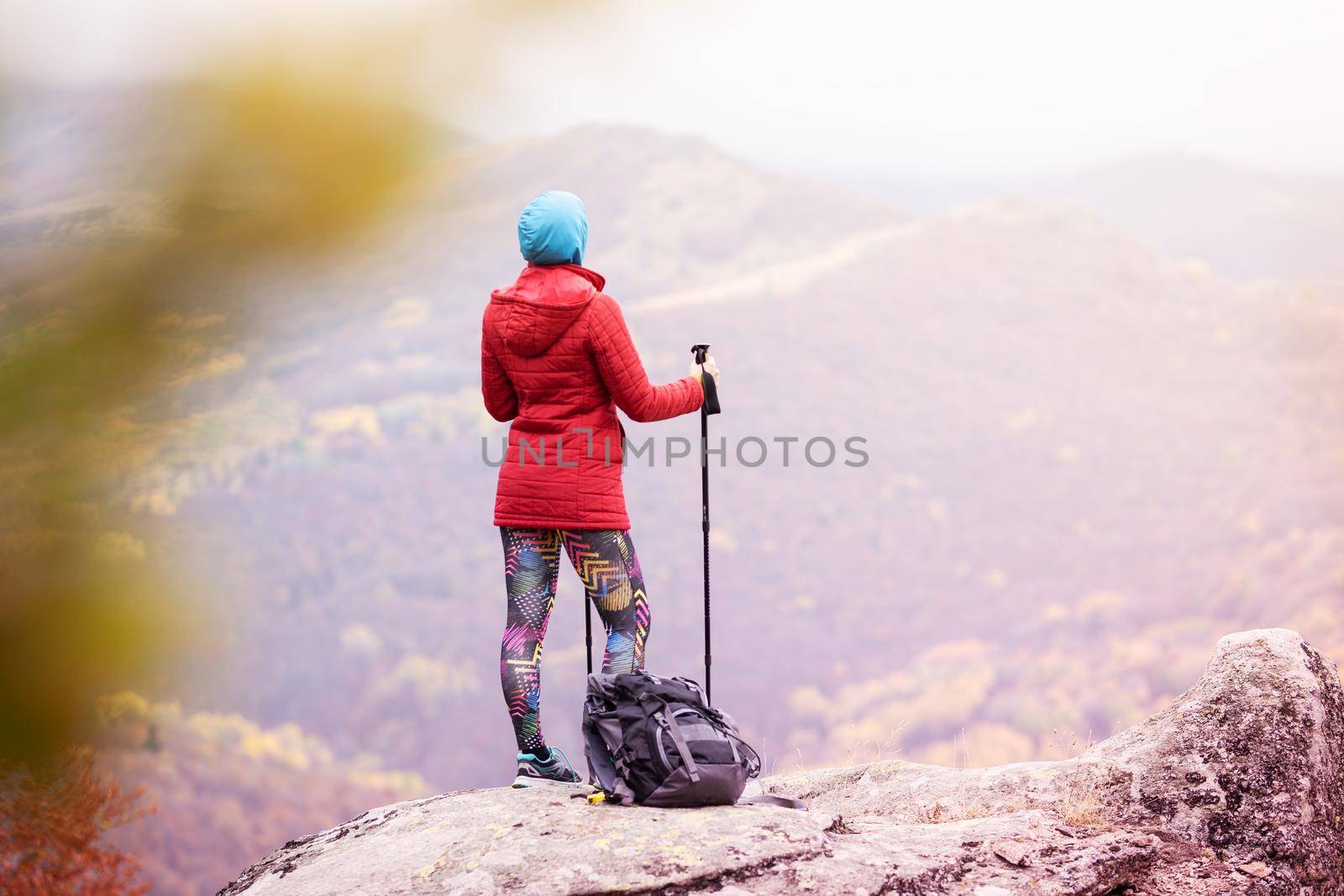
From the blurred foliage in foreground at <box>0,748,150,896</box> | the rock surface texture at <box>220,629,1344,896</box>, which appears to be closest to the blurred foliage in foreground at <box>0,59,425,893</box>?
the blurred foliage in foreground at <box>0,748,150,896</box>

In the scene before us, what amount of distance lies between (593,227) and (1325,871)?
6.53m

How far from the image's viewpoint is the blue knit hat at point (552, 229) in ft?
9.13

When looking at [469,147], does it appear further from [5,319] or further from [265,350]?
[5,319]

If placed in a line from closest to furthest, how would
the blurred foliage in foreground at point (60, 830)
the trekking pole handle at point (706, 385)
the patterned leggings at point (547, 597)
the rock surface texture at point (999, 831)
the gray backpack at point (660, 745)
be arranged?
the rock surface texture at point (999, 831) → the gray backpack at point (660, 745) → the patterned leggings at point (547, 597) → the trekking pole handle at point (706, 385) → the blurred foliage in foreground at point (60, 830)

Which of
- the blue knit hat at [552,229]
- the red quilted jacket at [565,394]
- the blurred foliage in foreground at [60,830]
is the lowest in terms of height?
the blurred foliage in foreground at [60,830]

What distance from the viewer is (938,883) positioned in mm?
2482

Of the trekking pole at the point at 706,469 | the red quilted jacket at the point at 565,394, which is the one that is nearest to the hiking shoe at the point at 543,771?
the trekking pole at the point at 706,469

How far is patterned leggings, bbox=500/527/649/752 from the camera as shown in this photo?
2855 millimetres

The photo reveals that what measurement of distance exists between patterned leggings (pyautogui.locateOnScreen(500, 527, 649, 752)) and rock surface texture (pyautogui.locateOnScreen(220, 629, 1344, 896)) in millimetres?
283

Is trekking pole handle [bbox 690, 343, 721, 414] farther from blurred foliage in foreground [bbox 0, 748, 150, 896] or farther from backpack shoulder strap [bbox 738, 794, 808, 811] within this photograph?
blurred foliage in foreground [bbox 0, 748, 150, 896]

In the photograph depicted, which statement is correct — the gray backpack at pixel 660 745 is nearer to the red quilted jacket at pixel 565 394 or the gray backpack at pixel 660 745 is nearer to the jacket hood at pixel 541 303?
the red quilted jacket at pixel 565 394

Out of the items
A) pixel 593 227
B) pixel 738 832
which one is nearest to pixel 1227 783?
pixel 738 832

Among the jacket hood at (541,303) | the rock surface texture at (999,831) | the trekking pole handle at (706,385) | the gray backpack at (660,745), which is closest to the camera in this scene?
the rock surface texture at (999,831)

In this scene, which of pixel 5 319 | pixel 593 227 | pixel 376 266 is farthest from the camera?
pixel 593 227
